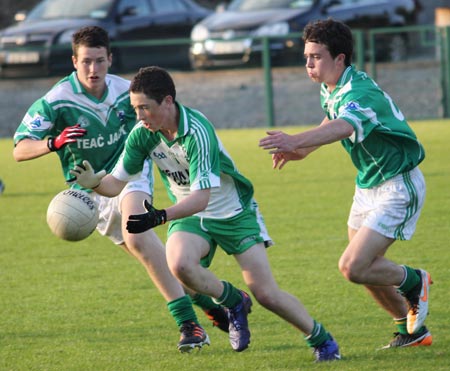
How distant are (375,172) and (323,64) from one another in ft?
2.01

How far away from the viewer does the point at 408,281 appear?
558 cm

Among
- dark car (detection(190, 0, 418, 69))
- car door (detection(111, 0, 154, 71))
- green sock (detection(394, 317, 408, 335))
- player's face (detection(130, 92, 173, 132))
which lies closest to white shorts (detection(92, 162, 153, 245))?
player's face (detection(130, 92, 173, 132))

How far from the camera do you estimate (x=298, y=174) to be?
42.9 ft

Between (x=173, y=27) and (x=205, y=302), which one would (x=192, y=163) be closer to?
(x=205, y=302)

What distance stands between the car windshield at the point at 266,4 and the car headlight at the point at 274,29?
0.60 metres

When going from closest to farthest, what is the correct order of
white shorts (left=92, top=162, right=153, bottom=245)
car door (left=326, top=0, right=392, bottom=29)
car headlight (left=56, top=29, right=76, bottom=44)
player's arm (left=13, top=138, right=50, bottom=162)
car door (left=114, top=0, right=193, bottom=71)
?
player's arm (left=13, top=138, right=50, bottom=162)
white shorts (left=92, top=162, right=153, bottom=245)
car headlight (left=56, top=29, right=76, bottom=44)
car door (left=326, top=0, right=392, bottom=29)
car door (left=114, top=0, right=193, bottom=71)

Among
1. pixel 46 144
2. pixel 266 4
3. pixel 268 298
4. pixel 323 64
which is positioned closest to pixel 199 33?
pixel 266 4

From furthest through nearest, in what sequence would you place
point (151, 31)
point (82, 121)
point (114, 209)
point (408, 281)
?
point (151, 31), point (82, 121), point (114, 209), point (408, 281)

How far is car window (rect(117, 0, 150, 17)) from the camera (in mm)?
19922

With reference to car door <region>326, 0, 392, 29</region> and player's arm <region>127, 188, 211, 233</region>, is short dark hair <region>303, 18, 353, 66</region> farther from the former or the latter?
car door <region>326, 0, 392, 29</region>

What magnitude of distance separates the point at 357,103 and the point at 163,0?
51.6 ft

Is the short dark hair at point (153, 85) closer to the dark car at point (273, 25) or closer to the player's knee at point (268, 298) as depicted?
the player's knee at point (268, 298)

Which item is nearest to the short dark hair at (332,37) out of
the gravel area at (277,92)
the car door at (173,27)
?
the gravel area at (277,92)

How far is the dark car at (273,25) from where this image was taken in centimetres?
1894
